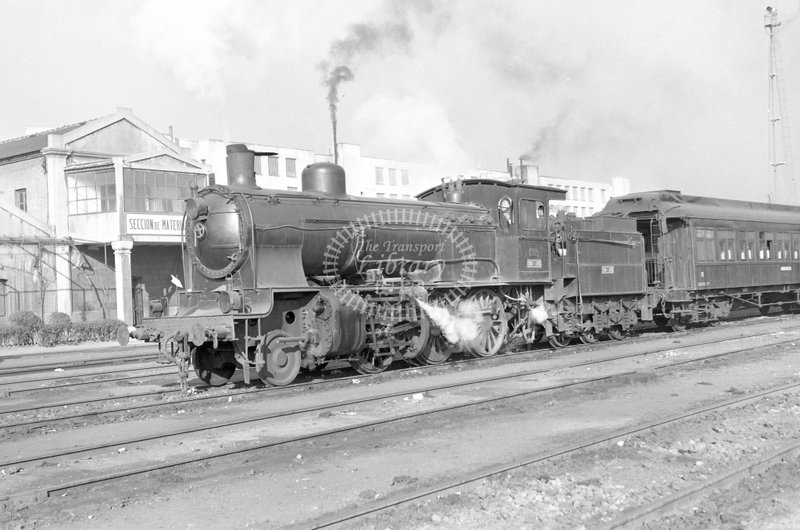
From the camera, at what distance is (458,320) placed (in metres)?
16.2

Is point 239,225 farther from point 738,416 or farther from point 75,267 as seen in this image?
point 75,267

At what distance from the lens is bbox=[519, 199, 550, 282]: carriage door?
17703 millimetres

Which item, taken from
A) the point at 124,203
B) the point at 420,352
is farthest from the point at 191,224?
the point at 124,203

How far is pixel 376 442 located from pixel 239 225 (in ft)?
18.4

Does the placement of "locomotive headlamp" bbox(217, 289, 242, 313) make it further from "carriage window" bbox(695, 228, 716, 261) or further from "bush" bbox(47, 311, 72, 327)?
"bush" bbox(47, 311, 72, 327)

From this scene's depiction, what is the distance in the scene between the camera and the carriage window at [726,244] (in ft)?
79.5

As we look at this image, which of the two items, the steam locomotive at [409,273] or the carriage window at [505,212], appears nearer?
the steam locomotive at [409,273]

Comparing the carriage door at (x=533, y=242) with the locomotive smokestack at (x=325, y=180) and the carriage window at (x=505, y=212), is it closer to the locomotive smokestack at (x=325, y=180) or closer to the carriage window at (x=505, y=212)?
the carriage window at (x=505, y=212)

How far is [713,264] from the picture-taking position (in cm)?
2362

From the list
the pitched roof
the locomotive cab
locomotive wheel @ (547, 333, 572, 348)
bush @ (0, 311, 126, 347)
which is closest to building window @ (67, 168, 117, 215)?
the pitched roof

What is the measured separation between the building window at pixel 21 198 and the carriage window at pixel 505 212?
2538cm

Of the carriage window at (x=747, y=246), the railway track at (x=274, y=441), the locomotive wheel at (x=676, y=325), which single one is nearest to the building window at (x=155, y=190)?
the locomotive wheel at (x=676, y=325)

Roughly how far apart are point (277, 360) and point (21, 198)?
26513 millimetres

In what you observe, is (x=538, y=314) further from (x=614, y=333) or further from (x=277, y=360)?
(x=277, y=360)
